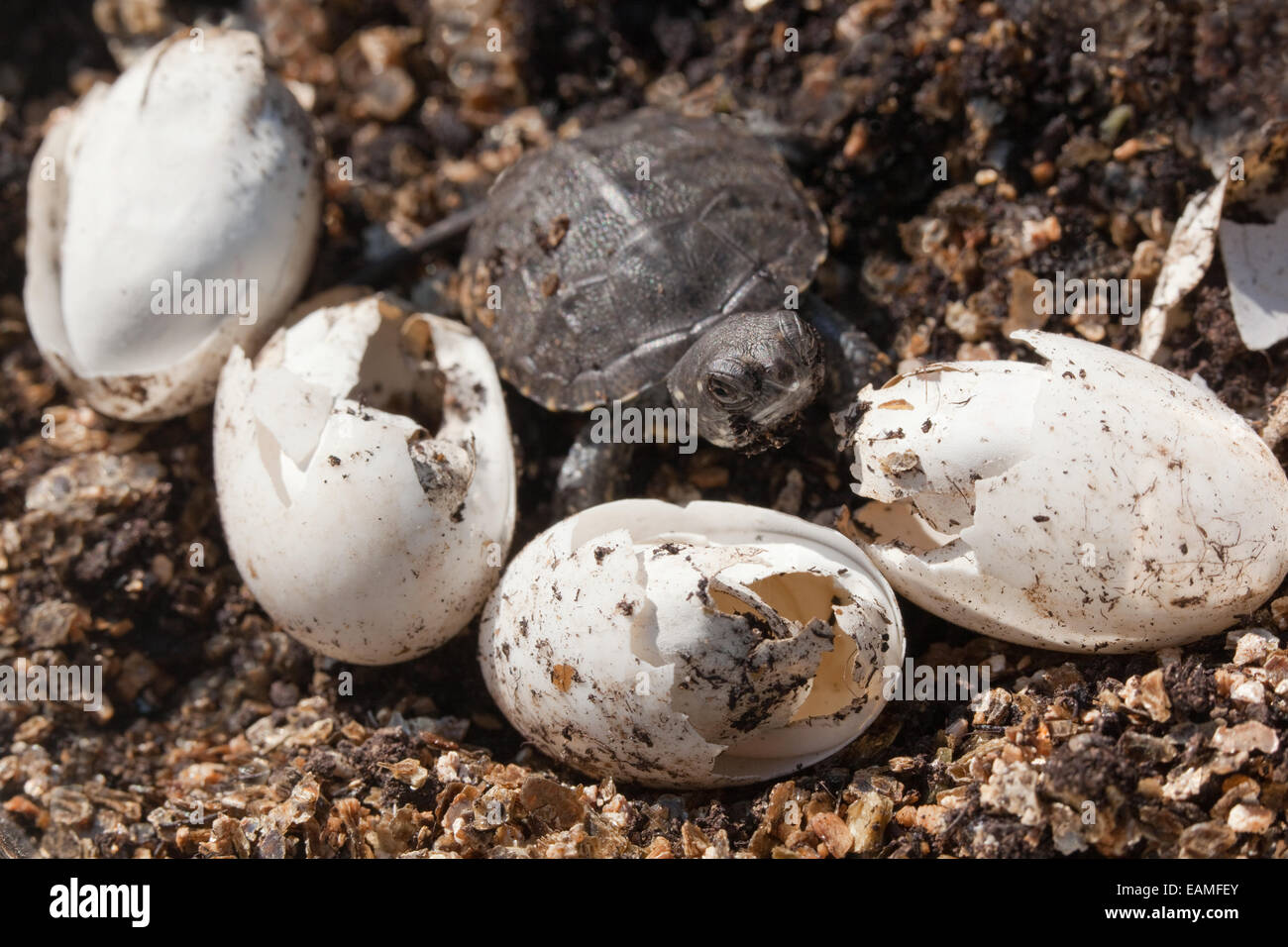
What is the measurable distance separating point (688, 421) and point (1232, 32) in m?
1.61

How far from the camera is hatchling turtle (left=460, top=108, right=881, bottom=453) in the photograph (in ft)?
7.63

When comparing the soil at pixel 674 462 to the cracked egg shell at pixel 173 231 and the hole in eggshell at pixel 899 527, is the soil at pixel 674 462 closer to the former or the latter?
the hole in eggshell at pixel 899 527

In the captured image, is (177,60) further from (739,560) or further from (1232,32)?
(1232,32)

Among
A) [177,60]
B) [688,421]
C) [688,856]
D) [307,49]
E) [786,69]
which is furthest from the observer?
[307,49]

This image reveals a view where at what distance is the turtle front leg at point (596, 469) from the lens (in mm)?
2369

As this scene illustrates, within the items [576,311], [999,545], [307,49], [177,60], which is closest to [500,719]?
[576,311]

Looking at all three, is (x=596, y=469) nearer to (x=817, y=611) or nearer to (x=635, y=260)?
(x=635, y=260)

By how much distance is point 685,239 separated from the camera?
238cm

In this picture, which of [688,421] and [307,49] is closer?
[688,421]

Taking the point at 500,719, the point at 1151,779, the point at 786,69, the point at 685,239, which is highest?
the point at 786,69

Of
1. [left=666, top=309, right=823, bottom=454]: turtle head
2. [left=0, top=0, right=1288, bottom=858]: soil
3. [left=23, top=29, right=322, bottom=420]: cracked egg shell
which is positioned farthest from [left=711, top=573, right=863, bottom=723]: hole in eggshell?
[left=23, top=29, right=322, bottom=420]: cracked egg shell

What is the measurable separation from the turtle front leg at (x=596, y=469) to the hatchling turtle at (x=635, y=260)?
0.23ft

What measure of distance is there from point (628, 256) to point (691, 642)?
100 centimetres

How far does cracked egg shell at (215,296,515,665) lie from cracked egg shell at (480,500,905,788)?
14cm
